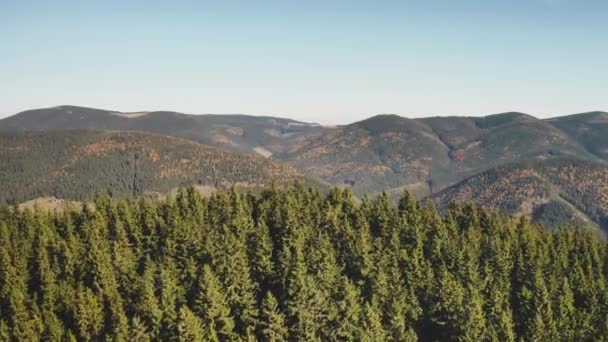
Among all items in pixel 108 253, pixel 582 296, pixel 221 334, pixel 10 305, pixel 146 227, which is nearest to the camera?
pixel 221 334

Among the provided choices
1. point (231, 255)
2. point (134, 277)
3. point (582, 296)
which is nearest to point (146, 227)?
point (134, 277)

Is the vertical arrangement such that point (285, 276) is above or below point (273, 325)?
above

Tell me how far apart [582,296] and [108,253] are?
92.3m

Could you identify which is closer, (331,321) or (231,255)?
(331,321)

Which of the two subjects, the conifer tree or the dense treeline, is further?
the dense treeline

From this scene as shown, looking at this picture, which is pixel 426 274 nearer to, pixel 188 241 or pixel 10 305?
pixel 188 241

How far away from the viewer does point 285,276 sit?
86250 millimetres

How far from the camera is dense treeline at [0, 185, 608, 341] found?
248 feet

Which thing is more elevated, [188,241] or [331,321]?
[188,241]

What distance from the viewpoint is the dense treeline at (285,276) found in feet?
248

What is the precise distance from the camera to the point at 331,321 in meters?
77.6

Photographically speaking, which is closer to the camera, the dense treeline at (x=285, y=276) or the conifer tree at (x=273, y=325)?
the conifer tree at (x=273, y=325)

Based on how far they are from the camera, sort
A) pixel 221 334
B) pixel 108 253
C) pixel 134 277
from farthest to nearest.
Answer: pixel 108 253 < pixel 134 277 < pixel 221 334

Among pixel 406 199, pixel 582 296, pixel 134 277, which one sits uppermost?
pixel 406 199
